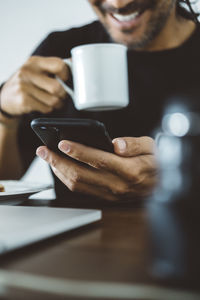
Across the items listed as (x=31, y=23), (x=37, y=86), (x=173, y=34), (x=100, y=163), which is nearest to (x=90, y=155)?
(x=100, y=163)

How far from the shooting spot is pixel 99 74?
647 mm

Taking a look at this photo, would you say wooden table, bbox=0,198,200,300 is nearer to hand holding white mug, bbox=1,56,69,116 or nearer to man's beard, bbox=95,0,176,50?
hand holding white mug, bbox=1,56,69,116

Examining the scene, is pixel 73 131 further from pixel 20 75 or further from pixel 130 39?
pixel 130 39

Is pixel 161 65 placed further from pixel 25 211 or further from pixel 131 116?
pixel 25 211

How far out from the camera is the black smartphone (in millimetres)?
510

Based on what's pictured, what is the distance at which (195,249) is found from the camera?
10.1 inches

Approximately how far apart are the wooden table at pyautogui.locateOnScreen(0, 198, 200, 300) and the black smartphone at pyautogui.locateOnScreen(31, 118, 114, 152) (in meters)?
0.16

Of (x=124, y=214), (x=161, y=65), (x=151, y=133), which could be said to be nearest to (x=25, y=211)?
(x=124, y=214)

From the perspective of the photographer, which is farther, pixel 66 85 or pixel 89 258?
pixel 66 85

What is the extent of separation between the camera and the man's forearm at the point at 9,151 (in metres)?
1.07

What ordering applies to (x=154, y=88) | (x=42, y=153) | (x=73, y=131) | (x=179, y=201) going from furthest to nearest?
(x=154, y=88) < (x=42, y=153) < (x=73, y=131) < (x=179, y=201)

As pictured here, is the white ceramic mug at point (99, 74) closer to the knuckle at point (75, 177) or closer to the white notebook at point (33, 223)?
the knuckle at point (75, 177)

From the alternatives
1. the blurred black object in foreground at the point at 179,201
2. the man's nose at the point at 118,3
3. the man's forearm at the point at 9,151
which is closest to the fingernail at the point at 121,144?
the blurred black object in foreground at the point at 179,201

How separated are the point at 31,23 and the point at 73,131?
2.13 meters
